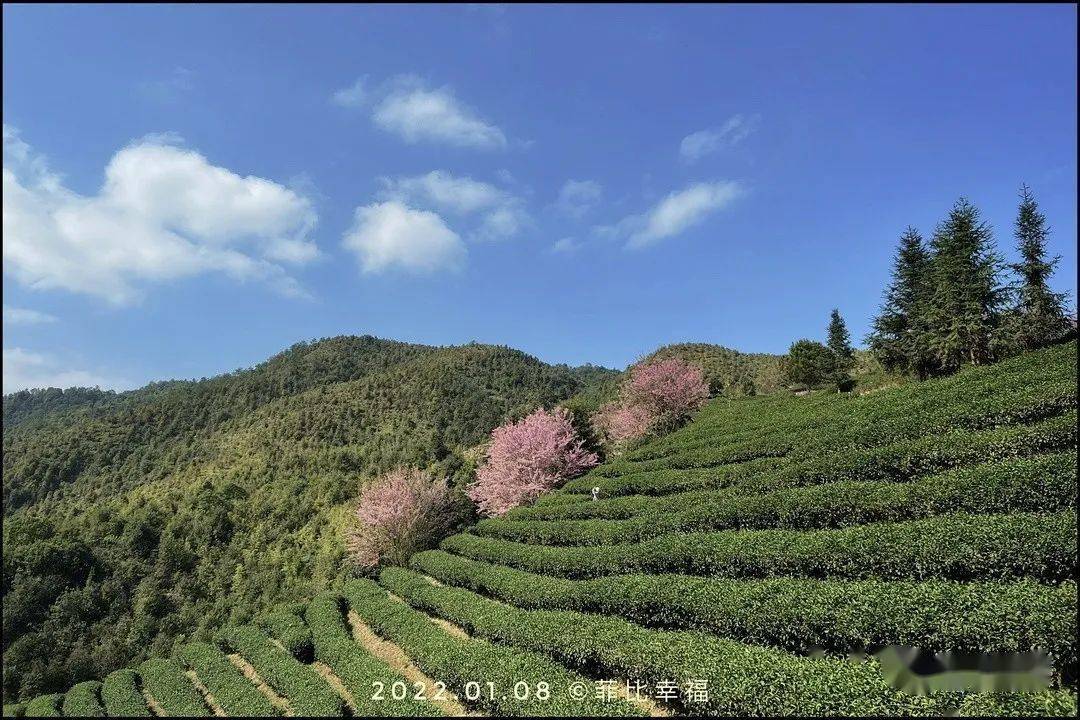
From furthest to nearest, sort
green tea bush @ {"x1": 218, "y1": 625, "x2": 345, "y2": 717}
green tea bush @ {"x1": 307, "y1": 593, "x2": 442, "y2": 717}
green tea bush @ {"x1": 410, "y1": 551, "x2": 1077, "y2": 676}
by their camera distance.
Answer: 1. green tea bush @ {"x1": 218, "y1": 625, "x2": 345, "y2": 717}
2. green tea bush @ {"x1": 307, "y1": 593, "x2": 442, "y2": 717}
3. green tea bush @ {"x1": 410, "y1": 551, "x2": 1077, "y2": 676}

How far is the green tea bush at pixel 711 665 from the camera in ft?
28.2

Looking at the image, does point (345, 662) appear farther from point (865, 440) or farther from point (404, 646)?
point (865, 440)

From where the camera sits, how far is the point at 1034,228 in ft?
105

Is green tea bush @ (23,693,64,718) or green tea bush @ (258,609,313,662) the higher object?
green tea bush @ (258,609,313,662)

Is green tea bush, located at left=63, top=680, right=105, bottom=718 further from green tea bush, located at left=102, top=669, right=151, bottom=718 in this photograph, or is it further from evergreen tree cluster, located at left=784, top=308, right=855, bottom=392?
evergreen tree cluster, located at left=784, top=308, right=855, bottom=392

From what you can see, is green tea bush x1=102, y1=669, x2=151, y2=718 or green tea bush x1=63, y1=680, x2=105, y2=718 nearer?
green tea bush x1=63, y1=680, x2=105, y2=718

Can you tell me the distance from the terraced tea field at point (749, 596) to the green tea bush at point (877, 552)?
0.15 feet

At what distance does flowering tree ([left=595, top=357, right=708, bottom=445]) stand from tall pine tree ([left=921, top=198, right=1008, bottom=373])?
15.4m

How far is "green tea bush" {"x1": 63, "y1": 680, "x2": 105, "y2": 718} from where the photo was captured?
1440cm

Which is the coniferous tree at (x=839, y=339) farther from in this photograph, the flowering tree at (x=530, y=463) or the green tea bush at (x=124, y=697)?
the green tea bush at (x=124, y=697)

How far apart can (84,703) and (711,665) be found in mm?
18114

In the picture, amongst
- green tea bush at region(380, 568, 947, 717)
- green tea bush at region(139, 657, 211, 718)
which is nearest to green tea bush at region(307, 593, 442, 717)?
green tea bush at region(380, 568, 947, 717)

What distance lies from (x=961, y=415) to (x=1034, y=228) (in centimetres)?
2519

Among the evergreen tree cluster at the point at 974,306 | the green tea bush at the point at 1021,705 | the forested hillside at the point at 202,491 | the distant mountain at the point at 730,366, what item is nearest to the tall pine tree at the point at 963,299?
the evergreen tree cluster at the point at 974,306
